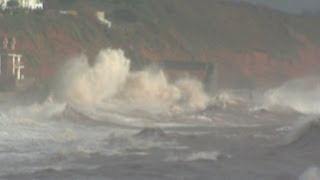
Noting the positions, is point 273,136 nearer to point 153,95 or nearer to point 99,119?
point 99,119

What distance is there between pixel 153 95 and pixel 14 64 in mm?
6948

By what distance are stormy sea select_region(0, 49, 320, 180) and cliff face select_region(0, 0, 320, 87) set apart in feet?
19.3

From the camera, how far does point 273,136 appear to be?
2225cm

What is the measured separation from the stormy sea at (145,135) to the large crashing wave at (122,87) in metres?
0.07

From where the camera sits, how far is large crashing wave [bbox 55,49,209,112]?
132 feet

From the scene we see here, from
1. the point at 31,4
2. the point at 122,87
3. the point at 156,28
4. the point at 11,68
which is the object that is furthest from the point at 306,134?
the point at 156,28

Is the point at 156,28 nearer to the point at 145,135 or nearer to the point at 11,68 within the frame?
the point at 11,68

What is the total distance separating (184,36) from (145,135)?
1964 inches

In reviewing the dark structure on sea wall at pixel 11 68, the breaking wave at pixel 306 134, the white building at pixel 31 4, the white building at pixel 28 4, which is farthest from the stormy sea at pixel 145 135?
the white building at pixel 31 4

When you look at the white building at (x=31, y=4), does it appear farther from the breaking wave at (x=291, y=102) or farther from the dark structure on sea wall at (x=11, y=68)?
the breaking wave at (x=291, y=102)

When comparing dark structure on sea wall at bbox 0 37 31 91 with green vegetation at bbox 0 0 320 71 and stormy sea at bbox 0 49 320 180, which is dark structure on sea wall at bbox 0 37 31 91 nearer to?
green vegetation at bbox 0 0 320 71

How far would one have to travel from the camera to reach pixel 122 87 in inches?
1779

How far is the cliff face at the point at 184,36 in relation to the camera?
170 ft

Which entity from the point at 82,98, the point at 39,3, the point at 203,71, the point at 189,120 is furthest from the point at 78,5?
the point at 189,120
